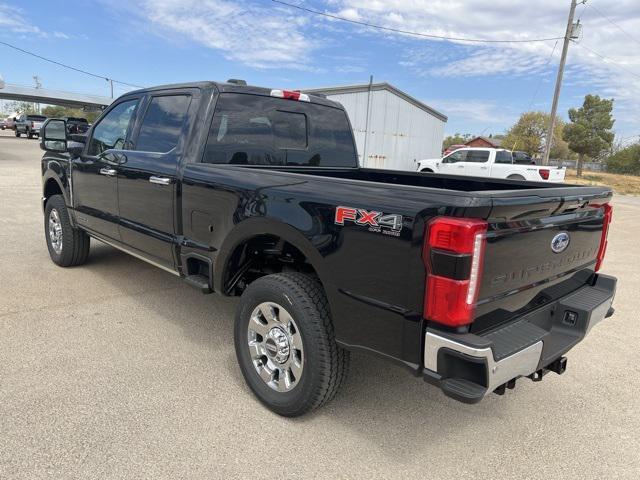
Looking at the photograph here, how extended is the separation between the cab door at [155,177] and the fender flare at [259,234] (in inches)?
23.5

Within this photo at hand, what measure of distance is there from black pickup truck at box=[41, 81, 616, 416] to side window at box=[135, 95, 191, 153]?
0.6 inches

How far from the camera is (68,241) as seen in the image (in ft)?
17.0

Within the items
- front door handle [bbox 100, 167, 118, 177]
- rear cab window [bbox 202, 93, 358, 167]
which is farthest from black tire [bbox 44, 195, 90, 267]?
rear cab window [bbox 202, 93, 358, 167]

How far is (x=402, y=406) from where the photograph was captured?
116 inches

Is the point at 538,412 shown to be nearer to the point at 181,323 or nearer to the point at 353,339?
the point at 353,339

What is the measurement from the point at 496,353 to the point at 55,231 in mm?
5247

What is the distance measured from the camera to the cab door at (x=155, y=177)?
11.3 feet

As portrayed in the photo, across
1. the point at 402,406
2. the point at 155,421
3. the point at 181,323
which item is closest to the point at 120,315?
the point at 181,323

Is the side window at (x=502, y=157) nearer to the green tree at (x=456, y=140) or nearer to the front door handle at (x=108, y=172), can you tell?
the front door handle at (x=108, y=172)

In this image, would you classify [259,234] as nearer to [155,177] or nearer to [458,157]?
[155,177]

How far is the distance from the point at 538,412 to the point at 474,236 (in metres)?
1.68

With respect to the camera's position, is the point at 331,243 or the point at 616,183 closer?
the point at 331,243

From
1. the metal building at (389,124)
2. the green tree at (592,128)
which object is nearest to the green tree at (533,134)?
the green tree at (592,128)

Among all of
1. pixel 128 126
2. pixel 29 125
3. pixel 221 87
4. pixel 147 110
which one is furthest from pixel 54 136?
pixel 29 125
